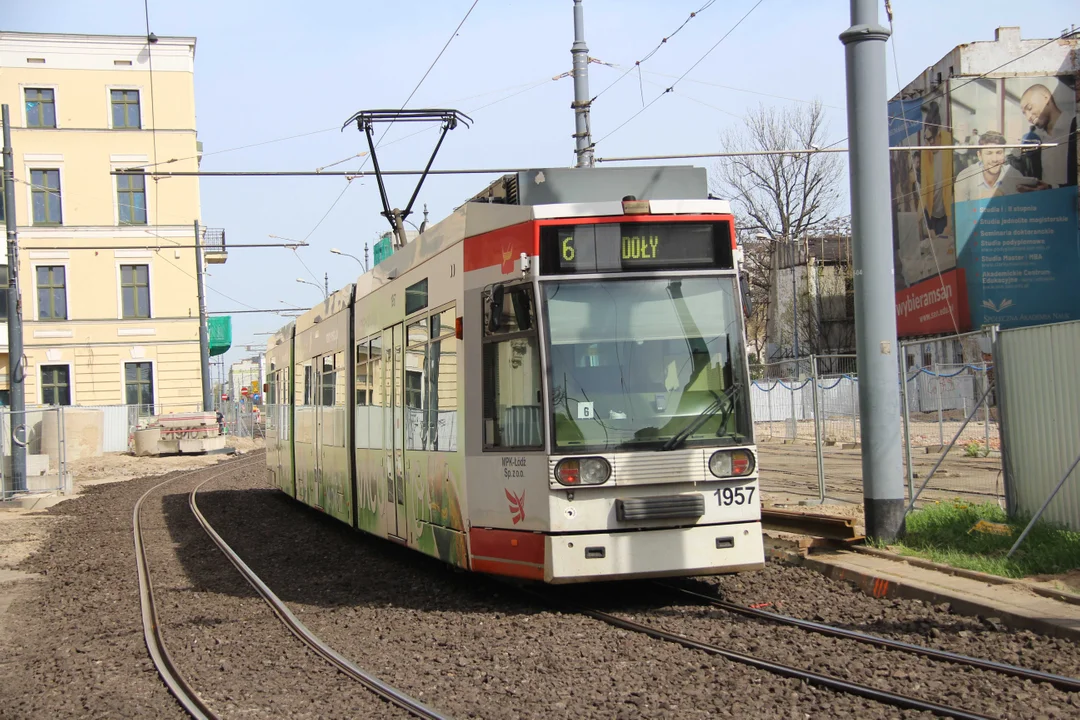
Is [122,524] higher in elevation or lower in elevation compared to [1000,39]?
lower

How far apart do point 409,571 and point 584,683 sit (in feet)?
16.8

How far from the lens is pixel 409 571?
10867 millimetres

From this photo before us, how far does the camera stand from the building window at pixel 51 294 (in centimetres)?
4672

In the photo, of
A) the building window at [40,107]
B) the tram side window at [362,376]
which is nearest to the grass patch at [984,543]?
the tram side window at [362,376]

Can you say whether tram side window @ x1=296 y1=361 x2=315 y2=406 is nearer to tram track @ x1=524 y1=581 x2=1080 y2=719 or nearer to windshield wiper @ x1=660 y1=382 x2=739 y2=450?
tram track @ x1=524 y1=581 x2=1080 y2=719

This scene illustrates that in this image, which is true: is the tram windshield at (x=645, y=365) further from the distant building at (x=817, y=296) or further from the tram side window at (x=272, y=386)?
the distant building at (x=817, y=296)

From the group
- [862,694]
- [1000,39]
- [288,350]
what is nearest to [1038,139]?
[1000,39]

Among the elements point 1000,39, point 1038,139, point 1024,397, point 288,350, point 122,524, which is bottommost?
point 122,524

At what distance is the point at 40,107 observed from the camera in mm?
46500

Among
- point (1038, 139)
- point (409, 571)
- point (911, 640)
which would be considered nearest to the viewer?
point (911, 640)

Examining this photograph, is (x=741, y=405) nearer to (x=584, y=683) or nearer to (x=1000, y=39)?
(x=584, y=683)

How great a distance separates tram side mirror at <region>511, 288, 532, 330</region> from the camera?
Answer: 8008 mm

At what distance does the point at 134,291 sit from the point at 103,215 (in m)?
3.39

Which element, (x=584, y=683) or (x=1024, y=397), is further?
→ (x=1024, y=397)
